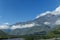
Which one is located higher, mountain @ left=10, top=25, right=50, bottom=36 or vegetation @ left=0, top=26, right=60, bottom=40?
mountain @ left=10, top=25, right=50, bottom=36

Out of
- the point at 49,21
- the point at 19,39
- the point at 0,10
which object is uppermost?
the point at 0,10

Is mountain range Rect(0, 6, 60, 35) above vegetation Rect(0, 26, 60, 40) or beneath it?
above

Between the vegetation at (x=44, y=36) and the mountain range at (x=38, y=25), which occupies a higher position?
the mountain range at (x=38, y=25)

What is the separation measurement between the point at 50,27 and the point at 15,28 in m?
0.86

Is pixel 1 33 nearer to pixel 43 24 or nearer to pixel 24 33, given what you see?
pixel 24 33

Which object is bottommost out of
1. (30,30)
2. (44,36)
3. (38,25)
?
(44,36)

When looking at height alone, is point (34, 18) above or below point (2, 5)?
below

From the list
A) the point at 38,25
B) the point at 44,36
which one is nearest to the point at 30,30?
the point at 38,25

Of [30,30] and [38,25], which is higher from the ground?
[38,25]

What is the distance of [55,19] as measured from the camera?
554 centimetres

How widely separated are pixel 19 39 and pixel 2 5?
3.09 ft

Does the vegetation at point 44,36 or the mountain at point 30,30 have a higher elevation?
the mountain at point 30,30

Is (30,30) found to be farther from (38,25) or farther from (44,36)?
(44,36)

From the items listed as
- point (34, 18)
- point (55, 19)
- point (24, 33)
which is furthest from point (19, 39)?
point (55, 19)
